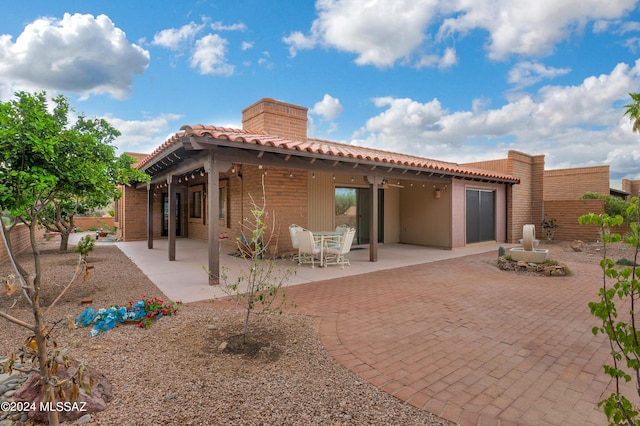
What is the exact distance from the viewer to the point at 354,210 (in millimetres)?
11336

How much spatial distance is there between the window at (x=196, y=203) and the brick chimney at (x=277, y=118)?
434cm

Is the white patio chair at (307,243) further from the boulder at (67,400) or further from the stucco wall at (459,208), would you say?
the stucco wall at (459,208)

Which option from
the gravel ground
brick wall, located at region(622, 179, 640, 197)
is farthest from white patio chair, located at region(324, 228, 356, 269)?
brick wall, located at region(622, 179, 640, 197)

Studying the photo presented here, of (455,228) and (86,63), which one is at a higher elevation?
(86,63)

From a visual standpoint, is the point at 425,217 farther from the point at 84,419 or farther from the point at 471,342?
the point at 84,419

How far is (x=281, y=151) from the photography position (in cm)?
623

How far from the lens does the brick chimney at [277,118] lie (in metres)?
9.85

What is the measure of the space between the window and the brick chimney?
14.2ft

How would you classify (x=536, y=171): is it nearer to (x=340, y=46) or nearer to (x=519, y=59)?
(x=519, y=59)

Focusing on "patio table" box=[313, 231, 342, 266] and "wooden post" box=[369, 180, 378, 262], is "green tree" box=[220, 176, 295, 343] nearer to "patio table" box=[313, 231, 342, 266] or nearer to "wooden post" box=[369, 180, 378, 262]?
"patio table" box=[313, 231, 342, 266]

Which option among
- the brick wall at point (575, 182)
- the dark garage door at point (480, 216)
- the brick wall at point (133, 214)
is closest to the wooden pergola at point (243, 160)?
the dark garage door at point (480, 216)

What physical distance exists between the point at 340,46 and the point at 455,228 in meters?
7.43

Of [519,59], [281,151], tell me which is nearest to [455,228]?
[519,59]

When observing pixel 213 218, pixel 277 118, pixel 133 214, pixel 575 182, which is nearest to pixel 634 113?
pixel 575 182
